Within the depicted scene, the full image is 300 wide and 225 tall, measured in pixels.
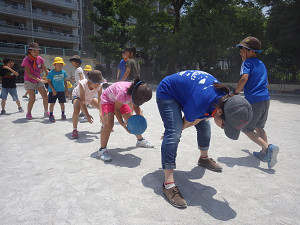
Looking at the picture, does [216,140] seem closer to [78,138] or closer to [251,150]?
[251,150]

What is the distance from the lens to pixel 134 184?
2.75 metres

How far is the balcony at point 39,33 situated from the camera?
96.6 ft

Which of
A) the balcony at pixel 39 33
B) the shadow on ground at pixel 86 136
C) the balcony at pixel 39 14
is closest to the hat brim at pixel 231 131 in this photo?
the shadow on ground at pixel 86 136

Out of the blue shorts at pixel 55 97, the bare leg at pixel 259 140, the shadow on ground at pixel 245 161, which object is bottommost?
the shadow on ground at pixel 245 161

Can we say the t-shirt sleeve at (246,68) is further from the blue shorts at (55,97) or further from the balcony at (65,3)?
the balcony at (65,3)

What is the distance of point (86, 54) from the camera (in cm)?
3180

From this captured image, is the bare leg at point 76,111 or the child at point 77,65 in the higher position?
the child at point 77,65

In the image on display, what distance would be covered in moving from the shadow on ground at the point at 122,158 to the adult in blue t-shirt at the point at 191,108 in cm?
97

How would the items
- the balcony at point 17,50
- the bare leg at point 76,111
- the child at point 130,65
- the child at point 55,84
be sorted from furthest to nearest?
the balcony at point 17,50 < the child at point 55,84 < the child at point 130,65 < the bare leg at point 76,111

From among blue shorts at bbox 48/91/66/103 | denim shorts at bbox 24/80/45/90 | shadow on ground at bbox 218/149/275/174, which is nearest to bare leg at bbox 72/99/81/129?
blue shorts at bbox 48/91/66/103

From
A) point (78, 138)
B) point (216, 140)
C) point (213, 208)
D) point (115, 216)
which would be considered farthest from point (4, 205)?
point (216, 140)

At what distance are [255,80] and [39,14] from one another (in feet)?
119

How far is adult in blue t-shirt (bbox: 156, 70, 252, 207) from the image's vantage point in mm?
2039

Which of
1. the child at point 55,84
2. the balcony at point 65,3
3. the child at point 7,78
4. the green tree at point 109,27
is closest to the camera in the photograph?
the child at point 55,84
